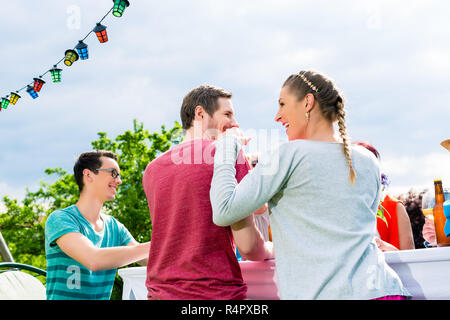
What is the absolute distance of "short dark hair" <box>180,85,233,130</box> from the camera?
7.15 feet

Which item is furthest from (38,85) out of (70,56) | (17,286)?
(17,286)

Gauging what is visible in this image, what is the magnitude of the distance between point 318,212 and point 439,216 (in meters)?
1.13

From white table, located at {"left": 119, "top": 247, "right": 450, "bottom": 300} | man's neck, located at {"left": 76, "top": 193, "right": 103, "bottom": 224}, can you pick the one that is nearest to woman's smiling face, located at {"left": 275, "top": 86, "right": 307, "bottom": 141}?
white table, located at {"left": 119, "top": 247, "right": 450, "bottom": 300}

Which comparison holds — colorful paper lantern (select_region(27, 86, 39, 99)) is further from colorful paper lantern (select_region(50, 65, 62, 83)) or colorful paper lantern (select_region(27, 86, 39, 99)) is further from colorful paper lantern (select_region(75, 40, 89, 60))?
colorful paper lantern (select_region(75, 40, 89, 60))

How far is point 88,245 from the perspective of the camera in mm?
2871

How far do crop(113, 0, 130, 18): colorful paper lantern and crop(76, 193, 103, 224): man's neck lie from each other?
8.99 feet

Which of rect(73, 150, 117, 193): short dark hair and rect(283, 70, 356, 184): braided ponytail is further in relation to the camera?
rect(73, 150, 117, 193): short dark hair

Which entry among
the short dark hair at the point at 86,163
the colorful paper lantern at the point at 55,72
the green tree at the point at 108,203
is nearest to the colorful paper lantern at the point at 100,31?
the colorful paper lantern at the point at 55,72

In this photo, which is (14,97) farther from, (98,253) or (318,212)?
(318,212)

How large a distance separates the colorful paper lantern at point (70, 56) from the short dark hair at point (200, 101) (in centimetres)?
465

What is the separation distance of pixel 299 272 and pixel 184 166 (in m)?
Answer: 0.63

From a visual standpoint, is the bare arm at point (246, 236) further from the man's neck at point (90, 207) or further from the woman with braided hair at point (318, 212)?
the man's neck at point (90, 207)

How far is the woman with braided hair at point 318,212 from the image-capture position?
5.09ft
